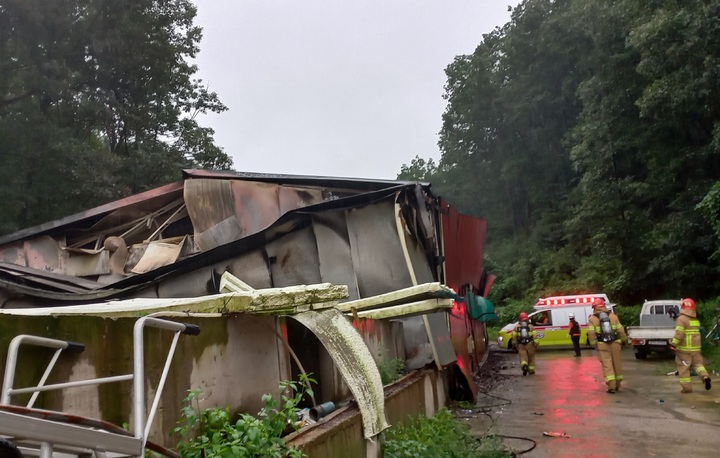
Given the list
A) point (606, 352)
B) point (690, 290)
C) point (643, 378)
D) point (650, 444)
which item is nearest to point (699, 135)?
point (690, 290)

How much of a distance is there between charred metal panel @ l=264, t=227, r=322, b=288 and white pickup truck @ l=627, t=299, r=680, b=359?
38.2 feet

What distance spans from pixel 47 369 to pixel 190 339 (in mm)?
1077

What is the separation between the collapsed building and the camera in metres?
4.55

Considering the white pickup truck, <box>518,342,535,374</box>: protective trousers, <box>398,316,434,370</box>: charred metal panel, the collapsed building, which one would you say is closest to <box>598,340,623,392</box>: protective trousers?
the collapsed building

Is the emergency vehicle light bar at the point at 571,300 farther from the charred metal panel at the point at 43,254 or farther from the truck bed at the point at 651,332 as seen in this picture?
the charred metal panel at the point at 43,254

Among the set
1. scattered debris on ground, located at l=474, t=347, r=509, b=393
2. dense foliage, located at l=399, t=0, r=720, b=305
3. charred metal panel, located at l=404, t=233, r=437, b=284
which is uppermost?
dense foliage, located at l=399, t=0, r=720, b=305

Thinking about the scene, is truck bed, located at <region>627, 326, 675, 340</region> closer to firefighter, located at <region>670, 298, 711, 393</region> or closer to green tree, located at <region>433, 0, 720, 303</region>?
green tree, located at <region>433, 0, 720, 303</region>

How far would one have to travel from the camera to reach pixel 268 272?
9594mm

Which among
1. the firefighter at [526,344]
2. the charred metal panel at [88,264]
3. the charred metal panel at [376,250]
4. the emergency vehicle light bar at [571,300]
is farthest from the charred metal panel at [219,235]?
the emergency vehicle light bar at [571,300]

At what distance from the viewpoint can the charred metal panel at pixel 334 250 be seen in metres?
9.61

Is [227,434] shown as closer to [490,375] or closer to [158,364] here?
[158,364]

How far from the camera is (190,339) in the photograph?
3.95 meters

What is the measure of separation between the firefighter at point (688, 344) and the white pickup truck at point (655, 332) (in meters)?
5.68

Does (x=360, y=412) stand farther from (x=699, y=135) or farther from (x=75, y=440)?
(x=699, y=135)
